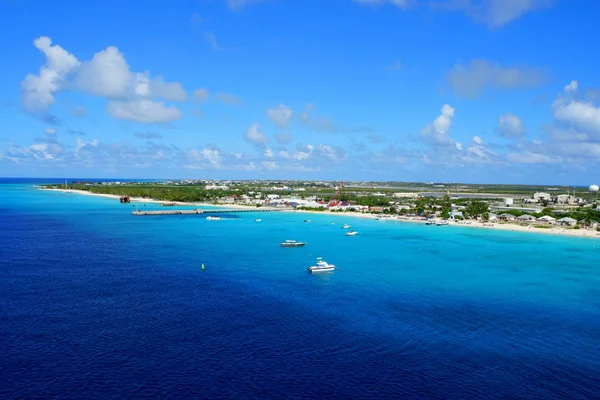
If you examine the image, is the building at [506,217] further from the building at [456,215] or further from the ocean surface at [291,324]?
the ocean surface at [291,324]

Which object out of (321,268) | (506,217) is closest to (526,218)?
(506,217)

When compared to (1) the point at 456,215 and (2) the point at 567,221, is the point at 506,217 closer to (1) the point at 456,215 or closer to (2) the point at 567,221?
(1) the point at 456,215

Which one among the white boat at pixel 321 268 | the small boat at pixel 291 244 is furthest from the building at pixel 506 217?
the white boat at pixel 321 268

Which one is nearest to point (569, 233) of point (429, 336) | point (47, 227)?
point (429, 336)

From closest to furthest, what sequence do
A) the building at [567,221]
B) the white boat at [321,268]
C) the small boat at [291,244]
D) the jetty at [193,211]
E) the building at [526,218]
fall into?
the white boat at [321,268] < the small boat at [291,244] < the building at [567,221] < the building at [526,218] < the jetty at [193,211]

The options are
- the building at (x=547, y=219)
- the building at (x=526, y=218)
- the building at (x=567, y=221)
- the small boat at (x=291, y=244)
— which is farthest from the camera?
the building at (x=526, y=218)

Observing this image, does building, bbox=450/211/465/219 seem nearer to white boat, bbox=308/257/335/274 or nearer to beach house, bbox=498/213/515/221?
beach house, bbox=498/213/515/221

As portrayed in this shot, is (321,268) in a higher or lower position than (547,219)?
lower

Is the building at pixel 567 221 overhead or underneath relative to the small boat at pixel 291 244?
overhead

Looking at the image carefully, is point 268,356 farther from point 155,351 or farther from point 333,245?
point 333,245
